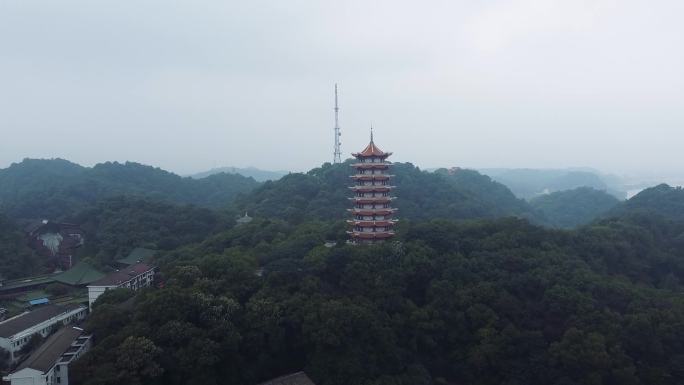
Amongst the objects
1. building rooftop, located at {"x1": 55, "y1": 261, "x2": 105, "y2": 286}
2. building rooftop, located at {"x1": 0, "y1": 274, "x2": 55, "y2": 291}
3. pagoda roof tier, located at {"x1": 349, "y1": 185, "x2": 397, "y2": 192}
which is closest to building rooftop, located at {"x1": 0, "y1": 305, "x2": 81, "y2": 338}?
building rooftop, located at {"x1": 55, "y1": 261, "x2": 105, "y2": 286}

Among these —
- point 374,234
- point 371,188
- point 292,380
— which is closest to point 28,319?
point 292,380

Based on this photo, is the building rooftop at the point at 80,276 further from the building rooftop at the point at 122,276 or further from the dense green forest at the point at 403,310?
the dense green forest at the point at 403,310

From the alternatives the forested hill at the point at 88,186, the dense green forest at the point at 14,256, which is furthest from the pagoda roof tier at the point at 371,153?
the forested hill at the point at 88,186

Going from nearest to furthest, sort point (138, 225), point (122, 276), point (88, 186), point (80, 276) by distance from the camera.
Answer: point (122, 276), point (80, 276), point (138, 225), point (88, 186)

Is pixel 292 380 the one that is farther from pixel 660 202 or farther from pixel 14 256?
pixel 660 202

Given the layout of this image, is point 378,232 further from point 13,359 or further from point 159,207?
point 159,207

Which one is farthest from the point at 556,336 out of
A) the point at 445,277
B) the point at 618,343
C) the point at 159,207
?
the point at 159,207

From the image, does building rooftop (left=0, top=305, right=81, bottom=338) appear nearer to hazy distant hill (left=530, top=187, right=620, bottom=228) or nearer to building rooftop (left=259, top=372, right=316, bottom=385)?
building rooftop (left=259, top=372, right=316, bottom=385)

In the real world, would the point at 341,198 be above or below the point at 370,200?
below
